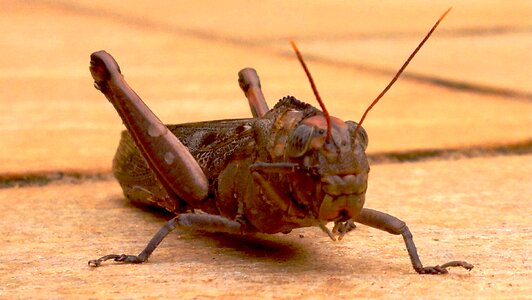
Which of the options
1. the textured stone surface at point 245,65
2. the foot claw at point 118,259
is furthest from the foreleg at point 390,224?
the textured stone surface at point 245,65

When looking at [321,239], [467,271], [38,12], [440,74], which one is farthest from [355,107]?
[38,12]

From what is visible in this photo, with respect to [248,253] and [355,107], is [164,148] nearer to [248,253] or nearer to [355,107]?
[248,253]

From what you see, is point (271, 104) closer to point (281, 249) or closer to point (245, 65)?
point (245, 65)

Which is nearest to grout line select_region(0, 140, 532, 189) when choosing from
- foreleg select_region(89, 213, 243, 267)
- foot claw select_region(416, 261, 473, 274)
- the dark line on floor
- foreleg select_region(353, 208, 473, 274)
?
the dark line on floor

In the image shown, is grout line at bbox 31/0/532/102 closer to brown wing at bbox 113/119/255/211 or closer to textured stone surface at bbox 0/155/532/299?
textured stone surface at bbox 0/155/532/299

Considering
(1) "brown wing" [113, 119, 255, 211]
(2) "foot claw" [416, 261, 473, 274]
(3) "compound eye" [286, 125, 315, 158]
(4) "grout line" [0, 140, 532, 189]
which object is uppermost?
(3) "compound eye" [286, 125, 315, 158]

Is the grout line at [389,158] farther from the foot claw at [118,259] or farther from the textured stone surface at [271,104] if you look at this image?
the foot claw at [118,259]

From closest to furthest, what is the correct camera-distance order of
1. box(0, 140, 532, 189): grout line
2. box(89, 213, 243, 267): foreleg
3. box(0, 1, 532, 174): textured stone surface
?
1. box(89, 213, 243, 267): foreleg
2. box(0, 140, 532, 189): grout line
3. box(0, 1, 532, 174): textured stone surface
